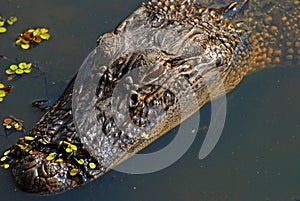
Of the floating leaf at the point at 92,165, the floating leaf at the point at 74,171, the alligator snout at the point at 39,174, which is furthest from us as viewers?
the floating leaf at the point at 92,165

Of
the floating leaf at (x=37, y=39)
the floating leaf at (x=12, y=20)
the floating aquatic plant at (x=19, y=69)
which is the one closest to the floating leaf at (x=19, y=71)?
the floating aquatic plant at (x=19, y=69)

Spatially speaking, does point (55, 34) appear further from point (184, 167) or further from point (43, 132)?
point (184, 167)

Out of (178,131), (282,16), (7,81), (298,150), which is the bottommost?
(298,150)

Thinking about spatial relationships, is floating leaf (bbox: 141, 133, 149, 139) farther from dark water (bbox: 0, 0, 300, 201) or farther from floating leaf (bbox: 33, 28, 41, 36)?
floating leaf (bbox: 33, 28, 41, 36)

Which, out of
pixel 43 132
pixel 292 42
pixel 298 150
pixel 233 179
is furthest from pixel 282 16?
pixel 43 132

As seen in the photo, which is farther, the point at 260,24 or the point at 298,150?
the point at 260,24

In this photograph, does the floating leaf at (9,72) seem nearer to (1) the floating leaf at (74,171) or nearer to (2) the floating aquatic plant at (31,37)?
(2) the floating aquatic plant at (31,37)
